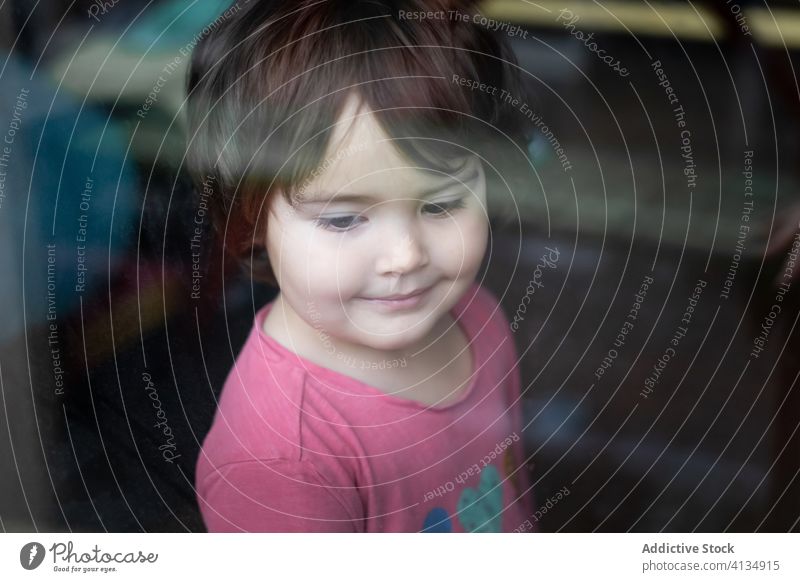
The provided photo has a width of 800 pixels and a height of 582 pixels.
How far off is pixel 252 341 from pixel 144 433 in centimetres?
12

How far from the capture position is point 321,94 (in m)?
0.69

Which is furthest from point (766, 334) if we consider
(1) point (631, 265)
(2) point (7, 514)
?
(2) point (7, 514)

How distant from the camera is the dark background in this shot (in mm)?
719

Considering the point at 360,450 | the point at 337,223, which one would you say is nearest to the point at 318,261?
the point at 337,223

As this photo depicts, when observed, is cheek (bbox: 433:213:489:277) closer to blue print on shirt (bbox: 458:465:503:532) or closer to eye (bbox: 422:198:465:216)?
eye (bbox: 422:198:465:216)

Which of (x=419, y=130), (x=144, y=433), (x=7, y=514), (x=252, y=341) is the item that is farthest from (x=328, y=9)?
(x=7, y=514)

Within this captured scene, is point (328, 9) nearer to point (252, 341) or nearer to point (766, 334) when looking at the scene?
point (252, 341)

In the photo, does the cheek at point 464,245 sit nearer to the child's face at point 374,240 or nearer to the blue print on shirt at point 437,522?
the child's face at point 374,240

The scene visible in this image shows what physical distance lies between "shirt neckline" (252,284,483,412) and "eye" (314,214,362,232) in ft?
0.26

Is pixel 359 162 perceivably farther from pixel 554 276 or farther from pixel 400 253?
pixel 554 276

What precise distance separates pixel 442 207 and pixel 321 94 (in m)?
0.13
